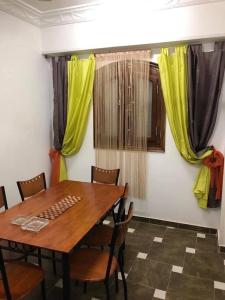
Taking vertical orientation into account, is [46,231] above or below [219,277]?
above

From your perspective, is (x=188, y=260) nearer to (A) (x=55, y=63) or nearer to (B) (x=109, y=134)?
(B) (x=109, y=134)

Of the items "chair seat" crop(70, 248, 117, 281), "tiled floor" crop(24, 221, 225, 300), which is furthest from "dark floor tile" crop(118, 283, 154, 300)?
"chair seat" crop(70, 248, 117, 281)

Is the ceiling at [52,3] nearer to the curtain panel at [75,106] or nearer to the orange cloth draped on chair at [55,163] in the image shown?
the curtain panel at [75,106]

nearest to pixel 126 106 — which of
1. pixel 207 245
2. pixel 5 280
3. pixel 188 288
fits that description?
pixel 207 245

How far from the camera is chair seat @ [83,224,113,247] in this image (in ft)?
7.37

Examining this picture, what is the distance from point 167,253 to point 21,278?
5.35 ft

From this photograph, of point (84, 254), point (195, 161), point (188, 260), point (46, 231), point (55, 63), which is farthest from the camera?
point (55, 63)

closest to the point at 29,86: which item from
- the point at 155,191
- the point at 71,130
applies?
the point at 71,130

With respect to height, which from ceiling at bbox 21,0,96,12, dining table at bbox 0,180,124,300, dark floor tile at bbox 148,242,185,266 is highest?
ceiling at bbox 21,0,96,12

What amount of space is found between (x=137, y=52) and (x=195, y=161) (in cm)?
156

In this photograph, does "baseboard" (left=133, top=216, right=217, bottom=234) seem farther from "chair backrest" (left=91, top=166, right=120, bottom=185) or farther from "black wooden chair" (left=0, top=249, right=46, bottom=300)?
"black wooden chair" (left=0, top=249, right=46, bottom=300)

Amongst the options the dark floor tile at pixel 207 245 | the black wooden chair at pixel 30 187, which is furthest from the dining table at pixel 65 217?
the dark floor tile at pixel 207 245

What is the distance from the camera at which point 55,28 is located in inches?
135

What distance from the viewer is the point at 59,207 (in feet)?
7.07
